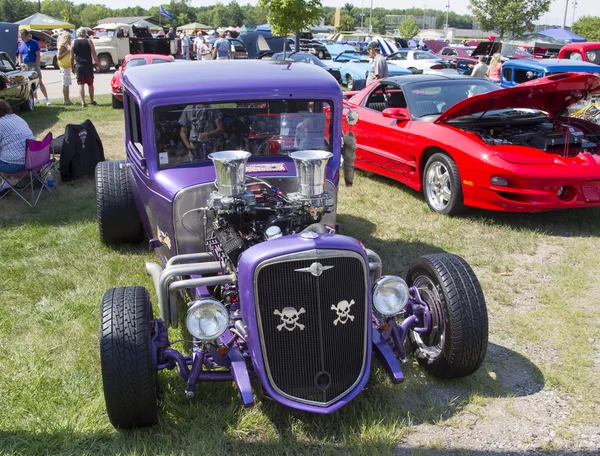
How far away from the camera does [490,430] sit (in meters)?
3.27

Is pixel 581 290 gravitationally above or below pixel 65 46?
below

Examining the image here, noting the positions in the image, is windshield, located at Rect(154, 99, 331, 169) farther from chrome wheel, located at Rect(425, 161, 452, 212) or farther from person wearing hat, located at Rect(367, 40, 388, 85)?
person wearing hat, located at Rect(367, 40, 388, 85)

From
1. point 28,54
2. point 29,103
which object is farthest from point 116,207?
point 28,54

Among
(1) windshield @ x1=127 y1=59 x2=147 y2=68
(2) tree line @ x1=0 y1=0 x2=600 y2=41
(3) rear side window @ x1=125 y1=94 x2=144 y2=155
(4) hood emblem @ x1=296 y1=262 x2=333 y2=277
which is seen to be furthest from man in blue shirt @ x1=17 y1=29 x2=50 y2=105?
(4) hood emblem @ x1=296 y1=262 x2=333 y2=277

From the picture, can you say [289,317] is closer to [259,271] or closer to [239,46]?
[259,271]

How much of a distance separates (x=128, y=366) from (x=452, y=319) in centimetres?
179

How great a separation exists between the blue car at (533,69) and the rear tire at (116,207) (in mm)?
9270

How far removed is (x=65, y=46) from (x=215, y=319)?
532 inches

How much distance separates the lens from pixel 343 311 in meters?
3.09

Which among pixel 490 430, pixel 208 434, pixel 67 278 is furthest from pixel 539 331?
pixel 67 278

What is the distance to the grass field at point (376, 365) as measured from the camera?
3.17 m

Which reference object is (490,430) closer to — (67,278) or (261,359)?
(261,359)

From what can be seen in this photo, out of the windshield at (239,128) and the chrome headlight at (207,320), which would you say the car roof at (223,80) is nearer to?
the windshield at (239,128)

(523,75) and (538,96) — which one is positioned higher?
(538,96)
